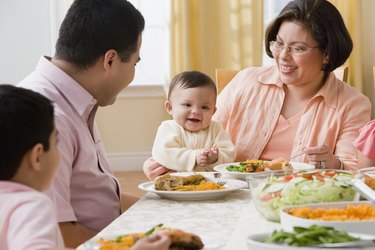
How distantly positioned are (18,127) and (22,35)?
5.74 meters

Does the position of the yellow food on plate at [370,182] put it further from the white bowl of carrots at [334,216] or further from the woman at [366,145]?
the woman at [366,145]

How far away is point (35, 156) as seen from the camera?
1.28 meters

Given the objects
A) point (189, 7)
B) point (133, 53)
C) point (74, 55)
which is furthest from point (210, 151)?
point (189, 7)

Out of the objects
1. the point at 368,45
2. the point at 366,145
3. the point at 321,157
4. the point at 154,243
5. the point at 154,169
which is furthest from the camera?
the point at 368,45

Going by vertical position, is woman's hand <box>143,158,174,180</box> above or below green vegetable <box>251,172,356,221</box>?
below

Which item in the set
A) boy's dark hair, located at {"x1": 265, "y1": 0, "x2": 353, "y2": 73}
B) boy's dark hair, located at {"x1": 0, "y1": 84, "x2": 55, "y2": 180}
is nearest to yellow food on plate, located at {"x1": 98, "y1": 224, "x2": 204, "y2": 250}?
boy's dark hair, located at {"x1": 0, "y1": 84, "x2": 55, "y2": 180}

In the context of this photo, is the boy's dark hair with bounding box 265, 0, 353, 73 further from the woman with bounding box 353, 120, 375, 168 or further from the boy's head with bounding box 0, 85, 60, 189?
the boy's head with bounding box 0, 85, 60, 189

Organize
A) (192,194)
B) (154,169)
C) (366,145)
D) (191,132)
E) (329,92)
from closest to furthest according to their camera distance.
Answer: (192,194), (366,145), (154,169), (191,132), (329,92)

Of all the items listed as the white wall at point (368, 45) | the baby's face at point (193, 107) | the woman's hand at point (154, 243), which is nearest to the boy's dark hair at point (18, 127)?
the woman's hand at point (154, 243)

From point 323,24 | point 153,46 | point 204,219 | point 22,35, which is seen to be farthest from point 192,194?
point 22,35

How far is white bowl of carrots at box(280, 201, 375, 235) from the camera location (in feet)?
3.88

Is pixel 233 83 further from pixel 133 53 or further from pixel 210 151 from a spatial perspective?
pixel 133 53

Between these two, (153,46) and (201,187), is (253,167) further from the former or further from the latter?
(153,46)

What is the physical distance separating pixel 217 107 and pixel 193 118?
1.17ft
